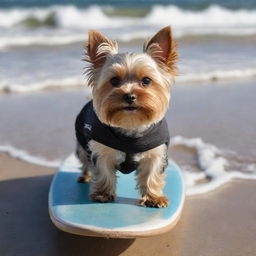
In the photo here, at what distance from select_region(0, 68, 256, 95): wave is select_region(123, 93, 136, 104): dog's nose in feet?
15.1

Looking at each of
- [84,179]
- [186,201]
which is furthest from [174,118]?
[84,179]

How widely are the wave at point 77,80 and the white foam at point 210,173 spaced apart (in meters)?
2.75

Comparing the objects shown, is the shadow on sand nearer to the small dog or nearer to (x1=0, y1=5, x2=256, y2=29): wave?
the small dog

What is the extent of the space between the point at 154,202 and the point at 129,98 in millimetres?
922

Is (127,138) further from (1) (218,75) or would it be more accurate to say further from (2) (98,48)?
(1) (218,75)

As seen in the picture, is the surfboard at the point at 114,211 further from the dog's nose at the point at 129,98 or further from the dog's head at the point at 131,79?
the dog's nose at the point at 129,98

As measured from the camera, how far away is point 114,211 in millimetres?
3604

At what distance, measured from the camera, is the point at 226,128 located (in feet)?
20.3

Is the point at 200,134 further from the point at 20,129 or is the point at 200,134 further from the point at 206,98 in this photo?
the point at 20,129

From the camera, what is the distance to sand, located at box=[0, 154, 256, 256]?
11.7 ft

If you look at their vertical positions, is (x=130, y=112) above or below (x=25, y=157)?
above

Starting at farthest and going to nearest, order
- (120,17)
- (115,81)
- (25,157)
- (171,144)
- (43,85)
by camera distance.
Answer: (120,17), (43,85), (171,144), (25,157), (115,81)

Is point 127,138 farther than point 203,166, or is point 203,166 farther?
point 203,166

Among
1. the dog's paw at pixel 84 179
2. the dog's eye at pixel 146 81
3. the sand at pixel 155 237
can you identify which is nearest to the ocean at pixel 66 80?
the sand at pixel 155 237
